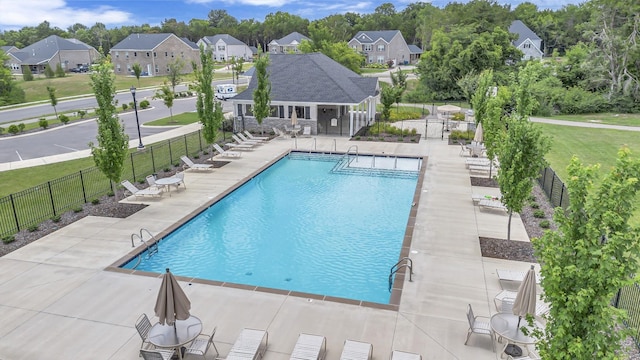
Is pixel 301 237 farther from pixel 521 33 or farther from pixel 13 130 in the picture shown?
pixel 521 33

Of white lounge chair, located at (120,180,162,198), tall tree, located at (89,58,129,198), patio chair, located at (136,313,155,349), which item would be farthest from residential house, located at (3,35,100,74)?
patio chair, located at (136,313,155,349)

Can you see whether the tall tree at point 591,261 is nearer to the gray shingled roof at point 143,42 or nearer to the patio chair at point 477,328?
the patio chair at point 477,328

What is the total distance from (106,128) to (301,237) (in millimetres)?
8443

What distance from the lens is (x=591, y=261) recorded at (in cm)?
550

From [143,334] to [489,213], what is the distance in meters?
12.9

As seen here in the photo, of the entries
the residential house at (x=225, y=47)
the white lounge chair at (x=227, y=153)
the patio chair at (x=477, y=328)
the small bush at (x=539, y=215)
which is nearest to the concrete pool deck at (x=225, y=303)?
the patio chair at (x=477, y=328)

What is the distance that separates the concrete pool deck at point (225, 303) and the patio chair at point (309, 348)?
251 millimetres

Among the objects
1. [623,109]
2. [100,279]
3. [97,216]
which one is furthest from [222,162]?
[623,109]

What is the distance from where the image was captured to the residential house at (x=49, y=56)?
8738 cm

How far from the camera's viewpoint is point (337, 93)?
105ft

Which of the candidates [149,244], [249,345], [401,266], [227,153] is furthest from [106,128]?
[401,266]

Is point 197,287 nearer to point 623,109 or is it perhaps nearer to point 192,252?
point 192,252

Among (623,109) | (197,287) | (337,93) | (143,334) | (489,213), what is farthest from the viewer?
(623,109)

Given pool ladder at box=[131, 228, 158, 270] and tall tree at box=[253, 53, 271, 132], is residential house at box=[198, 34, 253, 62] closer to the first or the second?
tall tree at box=[253, 53, 271, 132]
